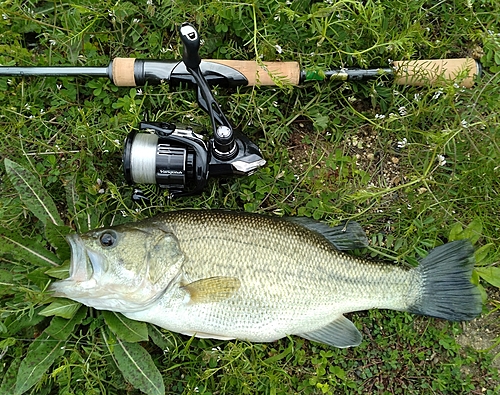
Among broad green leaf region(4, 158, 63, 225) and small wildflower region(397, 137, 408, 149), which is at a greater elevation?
small wildflower region(397, 137, 408, 149)

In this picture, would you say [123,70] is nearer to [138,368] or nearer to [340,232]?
[340,232]

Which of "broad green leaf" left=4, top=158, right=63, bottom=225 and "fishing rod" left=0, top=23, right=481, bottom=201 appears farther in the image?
"broad green leaf" left=4, top=158, right=63, bottom=225

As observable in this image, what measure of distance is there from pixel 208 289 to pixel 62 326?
102cm

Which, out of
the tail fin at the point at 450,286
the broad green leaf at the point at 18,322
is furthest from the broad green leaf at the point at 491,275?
the broad green leaf at the point at 18,322

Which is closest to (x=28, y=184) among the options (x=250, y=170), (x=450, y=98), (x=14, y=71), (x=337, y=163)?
(x=14, y=71)

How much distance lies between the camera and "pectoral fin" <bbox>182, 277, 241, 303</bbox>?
262 centimetres

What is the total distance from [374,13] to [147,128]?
5.56 ft

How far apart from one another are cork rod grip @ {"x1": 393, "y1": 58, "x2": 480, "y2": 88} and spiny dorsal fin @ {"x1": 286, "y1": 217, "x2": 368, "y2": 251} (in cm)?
106

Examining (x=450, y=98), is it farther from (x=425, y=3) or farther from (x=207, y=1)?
(x=207, y=1)

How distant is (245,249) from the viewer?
2699 millimetres

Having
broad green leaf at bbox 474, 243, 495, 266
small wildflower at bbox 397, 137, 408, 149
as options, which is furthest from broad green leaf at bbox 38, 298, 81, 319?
broad green leaf at bbox 474, 243, 495, 266

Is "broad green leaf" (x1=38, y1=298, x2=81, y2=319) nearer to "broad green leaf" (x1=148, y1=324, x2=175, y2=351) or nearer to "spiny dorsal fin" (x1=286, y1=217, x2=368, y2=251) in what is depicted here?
Result: "broad green leaf" (x1=148, y1=324, x2=175, y2=351)

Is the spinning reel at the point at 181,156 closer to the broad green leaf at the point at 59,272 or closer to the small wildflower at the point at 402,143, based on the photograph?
the broad green leaf at the point at 59,272

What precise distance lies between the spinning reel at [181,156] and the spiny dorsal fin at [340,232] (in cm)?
53
